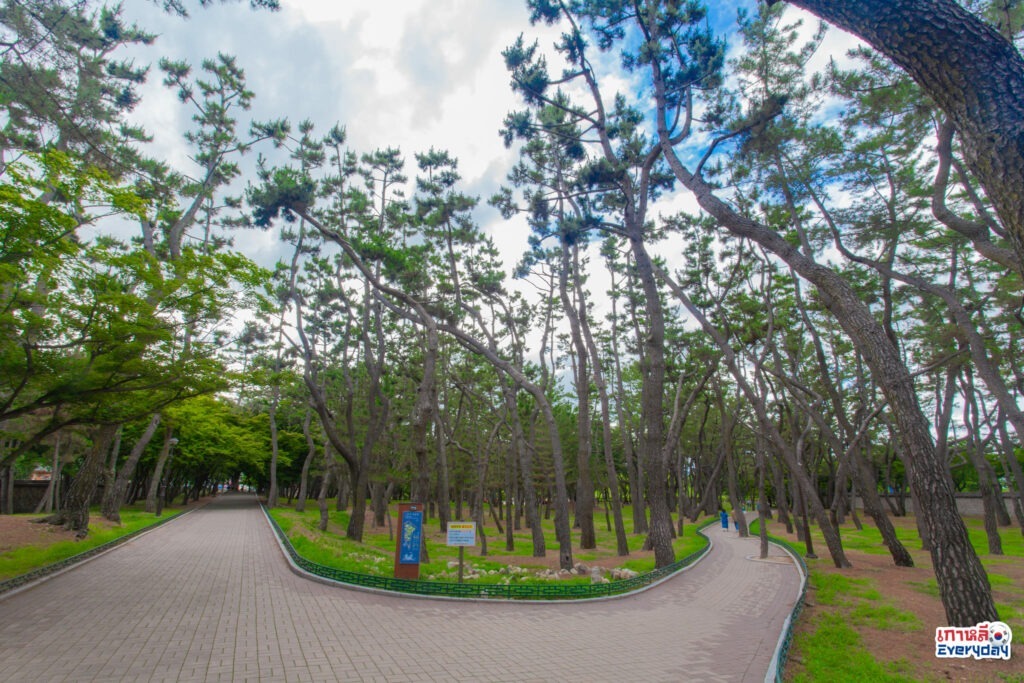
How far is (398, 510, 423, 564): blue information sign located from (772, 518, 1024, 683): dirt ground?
6714 millimetres

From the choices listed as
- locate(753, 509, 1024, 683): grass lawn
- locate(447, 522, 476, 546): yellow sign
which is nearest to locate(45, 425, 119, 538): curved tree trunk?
locate(447, 522, 476, 546): yellow sign

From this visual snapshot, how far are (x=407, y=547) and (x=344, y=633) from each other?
3.82 meters

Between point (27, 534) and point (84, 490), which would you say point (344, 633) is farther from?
point (84, 490)

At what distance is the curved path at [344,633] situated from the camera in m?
5.18

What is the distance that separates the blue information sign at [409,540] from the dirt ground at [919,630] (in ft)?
22.0

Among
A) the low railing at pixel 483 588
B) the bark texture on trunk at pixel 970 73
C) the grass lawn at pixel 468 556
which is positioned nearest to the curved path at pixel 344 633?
the low railing at pixel 483 588

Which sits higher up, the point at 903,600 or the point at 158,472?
the point at 158,472

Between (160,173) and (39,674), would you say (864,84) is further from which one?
(160,173)

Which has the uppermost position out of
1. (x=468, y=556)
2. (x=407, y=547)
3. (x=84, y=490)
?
(x=84, y=490)

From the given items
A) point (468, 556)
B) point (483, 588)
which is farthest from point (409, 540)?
point (468, 556)

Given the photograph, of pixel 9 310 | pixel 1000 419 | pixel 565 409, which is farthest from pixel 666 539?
pixel 565 409

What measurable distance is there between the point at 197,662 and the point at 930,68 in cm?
811

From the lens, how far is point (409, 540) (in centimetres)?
1030

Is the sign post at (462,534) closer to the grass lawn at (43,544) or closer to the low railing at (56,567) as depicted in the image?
the low railing at (56,567)
